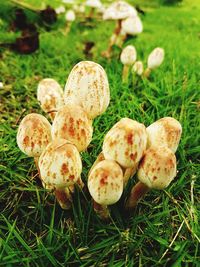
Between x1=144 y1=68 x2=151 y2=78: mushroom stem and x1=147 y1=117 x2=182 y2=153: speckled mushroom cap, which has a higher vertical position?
x1=147 y1=117 x2=182 y2=153: speckled mushroom cap

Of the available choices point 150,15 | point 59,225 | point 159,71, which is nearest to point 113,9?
point 159,71

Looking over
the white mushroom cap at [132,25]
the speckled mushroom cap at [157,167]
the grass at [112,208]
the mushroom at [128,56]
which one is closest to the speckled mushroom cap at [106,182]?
the speckled mushroom cap at [157,167]

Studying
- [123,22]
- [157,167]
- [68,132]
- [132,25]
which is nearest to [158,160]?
[157,167]

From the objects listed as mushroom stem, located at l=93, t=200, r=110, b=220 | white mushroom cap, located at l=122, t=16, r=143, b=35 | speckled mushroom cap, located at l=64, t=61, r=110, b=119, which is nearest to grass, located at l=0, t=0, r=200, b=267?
mushroom stem, located at l=93, t=200, r=110, b=220

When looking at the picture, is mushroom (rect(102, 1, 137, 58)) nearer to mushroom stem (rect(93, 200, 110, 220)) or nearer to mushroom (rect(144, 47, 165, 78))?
mushroom (rect(144, 47, 165, 78))

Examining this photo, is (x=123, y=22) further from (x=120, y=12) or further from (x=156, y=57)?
(x=156, y=57)

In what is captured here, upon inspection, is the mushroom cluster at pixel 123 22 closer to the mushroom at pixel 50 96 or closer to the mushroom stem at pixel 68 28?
the mushroom stem at pixel 68 28

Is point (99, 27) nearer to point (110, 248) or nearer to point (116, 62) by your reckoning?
point (116, 62)
